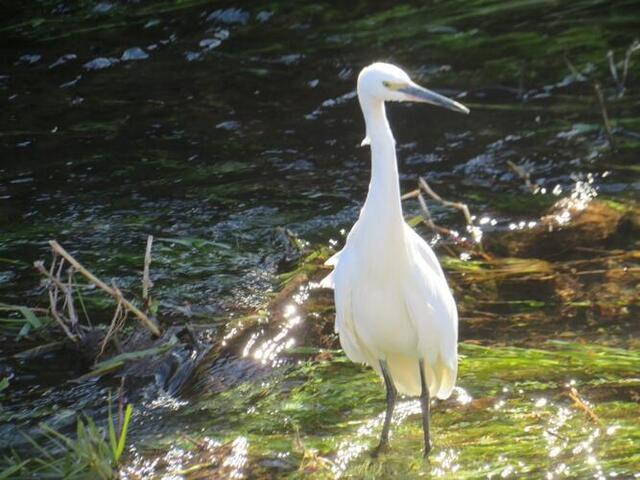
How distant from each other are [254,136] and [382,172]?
421cm

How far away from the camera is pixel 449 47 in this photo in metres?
9.09

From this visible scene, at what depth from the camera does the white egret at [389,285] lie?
4.09 metres

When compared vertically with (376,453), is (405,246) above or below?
above

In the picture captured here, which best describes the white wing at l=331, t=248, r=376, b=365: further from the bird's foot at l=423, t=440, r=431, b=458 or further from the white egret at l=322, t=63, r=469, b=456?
the bird's foot at l=423, t=440, r=431, b=458

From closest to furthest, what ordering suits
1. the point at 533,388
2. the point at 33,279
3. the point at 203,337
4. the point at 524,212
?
the point at 533,388 < the point at 203,337 < the point at 33,279 < the point at 524,212

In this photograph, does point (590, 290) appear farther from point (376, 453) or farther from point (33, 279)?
point (33, 279)

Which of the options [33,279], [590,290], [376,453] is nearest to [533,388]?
[376,453]

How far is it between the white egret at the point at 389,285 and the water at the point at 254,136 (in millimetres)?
898

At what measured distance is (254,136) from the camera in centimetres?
820

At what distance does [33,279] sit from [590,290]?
306 cm

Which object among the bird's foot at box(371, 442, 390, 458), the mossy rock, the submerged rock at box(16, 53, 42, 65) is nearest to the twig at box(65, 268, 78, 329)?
the bird's foot at box(371, 442, 390, 458)

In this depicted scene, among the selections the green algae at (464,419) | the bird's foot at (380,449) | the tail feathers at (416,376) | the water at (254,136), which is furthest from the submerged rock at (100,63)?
the bird's foot at (380,449)

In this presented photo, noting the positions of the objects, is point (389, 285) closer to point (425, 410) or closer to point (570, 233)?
point (425, 410)

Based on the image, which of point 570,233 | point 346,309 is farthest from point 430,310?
point 570,233
